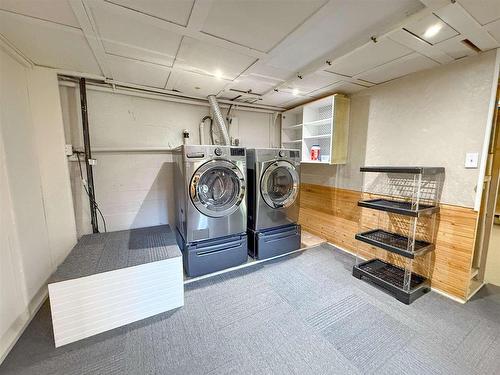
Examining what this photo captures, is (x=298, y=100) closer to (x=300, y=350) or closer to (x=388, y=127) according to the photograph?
(x=388, y=127)

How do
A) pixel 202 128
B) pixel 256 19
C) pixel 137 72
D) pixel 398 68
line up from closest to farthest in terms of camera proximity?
1. pixel 256 19
2. pixel 398 68
3. pixel 137 72
4. pixel 202 128

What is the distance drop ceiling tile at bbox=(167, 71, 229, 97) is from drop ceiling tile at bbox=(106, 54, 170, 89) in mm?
101

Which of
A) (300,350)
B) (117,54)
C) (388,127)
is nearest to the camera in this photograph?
(300,350)

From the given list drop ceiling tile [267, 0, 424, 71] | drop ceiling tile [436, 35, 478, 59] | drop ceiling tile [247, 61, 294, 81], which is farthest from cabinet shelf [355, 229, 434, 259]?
drop ceiling tile [247, 61, 294, 81]

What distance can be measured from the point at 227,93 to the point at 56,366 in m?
3.04

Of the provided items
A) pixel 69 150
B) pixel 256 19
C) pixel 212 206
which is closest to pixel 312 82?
pixel 256 19

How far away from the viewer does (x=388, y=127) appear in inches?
96.0

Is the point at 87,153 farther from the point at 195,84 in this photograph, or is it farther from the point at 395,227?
the point at 395,227

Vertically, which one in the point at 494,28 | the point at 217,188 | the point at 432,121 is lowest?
the point at 217,188

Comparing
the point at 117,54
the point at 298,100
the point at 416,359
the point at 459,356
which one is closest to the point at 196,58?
the point at 117,54

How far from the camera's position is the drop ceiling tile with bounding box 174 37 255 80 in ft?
5.54

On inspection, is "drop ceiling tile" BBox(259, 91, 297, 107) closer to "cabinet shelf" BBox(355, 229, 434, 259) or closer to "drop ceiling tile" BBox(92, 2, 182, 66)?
"drop ceiling tile" BBox(92, 2, 182, 66)

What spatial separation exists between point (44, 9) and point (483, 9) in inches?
103

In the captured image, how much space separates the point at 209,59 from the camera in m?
1.89
